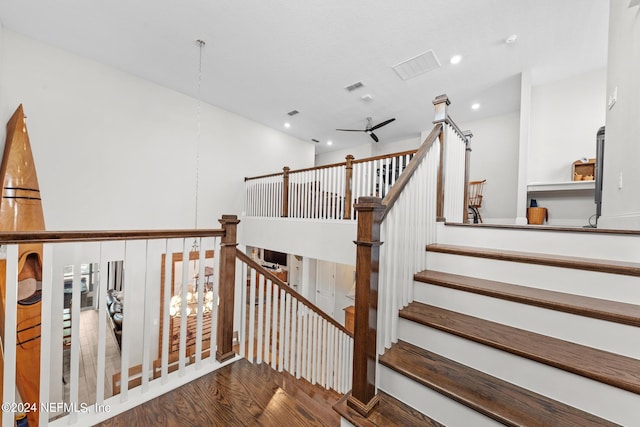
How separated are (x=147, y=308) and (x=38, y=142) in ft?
12.6

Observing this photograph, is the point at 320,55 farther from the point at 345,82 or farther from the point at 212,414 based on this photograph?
the point at 212,414

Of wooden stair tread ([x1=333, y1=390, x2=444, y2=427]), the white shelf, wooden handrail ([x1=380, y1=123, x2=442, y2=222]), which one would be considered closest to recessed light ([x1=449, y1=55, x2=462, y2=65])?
wooden handrail ([x1=380, y1=123, x2=442, y2=222])

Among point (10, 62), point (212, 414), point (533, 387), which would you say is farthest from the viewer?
point (10, 62)

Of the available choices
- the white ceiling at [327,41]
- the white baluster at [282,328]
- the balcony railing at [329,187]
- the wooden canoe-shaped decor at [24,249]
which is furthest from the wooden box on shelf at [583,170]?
the wooden canoe-shaped decor at [24,249]

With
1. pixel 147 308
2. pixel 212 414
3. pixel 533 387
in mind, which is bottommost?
pixel 212 414

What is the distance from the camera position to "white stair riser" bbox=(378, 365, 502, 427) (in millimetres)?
1127

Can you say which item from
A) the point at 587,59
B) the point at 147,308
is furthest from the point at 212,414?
the point at 587,59

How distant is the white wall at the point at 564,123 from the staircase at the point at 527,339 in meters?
3.77

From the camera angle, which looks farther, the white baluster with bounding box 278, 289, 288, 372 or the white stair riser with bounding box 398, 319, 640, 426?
the white baluster with bounding box 278, 289, 288, 372

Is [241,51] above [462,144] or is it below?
above

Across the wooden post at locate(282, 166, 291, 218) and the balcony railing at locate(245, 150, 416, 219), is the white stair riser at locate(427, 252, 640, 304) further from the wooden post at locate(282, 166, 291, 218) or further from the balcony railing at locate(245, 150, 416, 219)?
the wooden post at locate(282, 166, 291, 218)

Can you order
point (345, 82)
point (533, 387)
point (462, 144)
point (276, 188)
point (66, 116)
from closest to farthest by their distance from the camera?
point (533, 387) → point (462, 144) → point (66, 116) → point (345, 82) → point (276, 188)

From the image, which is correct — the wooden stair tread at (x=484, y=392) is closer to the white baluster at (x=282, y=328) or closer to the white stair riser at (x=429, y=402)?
the white stair riser at (x=429, y=402)

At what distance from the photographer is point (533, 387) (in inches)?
45.3
